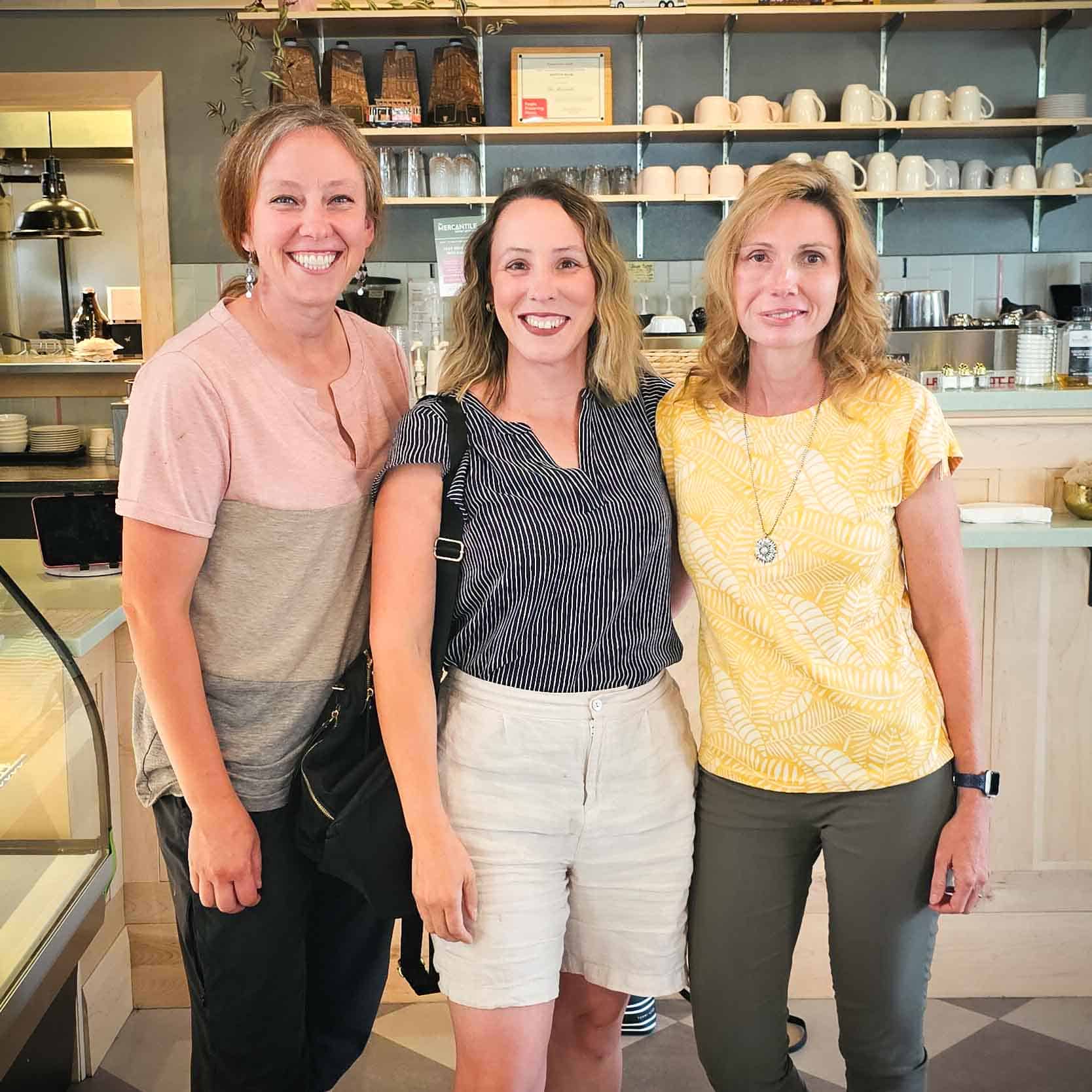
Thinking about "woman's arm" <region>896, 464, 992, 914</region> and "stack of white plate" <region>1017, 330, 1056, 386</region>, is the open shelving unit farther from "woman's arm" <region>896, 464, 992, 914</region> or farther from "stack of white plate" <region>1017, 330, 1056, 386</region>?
"woman's arm" <region>896, 464, 992, 914</region>

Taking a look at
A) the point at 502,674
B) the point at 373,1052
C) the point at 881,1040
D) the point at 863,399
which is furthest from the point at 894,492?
the point at 373,1052

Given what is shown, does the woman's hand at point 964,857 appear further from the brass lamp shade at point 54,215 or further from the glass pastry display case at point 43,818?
the brass lamp shade at point 54,215

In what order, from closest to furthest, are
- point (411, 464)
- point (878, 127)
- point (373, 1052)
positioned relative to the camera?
1. point (411, 464)
2. point (373, 1052)
3. point (878, 127)

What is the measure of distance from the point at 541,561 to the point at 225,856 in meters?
0.56

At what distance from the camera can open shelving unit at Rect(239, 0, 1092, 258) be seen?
5.29m

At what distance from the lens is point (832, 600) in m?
1.64

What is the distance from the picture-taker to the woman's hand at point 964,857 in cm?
163

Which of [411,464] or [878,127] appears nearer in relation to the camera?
[411,464]

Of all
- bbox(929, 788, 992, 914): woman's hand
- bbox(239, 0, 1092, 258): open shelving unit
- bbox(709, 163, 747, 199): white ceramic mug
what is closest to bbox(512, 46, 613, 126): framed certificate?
bbox(239, 0, 1092, 258): open shelving unit

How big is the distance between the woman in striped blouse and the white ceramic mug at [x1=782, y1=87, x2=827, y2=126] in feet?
13.3

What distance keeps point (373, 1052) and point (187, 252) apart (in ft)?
13.5

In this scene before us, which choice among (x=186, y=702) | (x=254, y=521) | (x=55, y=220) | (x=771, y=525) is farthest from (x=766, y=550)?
(x=55, y=220)

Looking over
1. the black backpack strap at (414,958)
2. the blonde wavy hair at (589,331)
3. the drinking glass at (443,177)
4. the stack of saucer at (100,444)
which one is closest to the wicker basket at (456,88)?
the drinking glass at (443,177)

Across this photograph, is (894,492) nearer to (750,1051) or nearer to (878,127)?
(750,1051)
